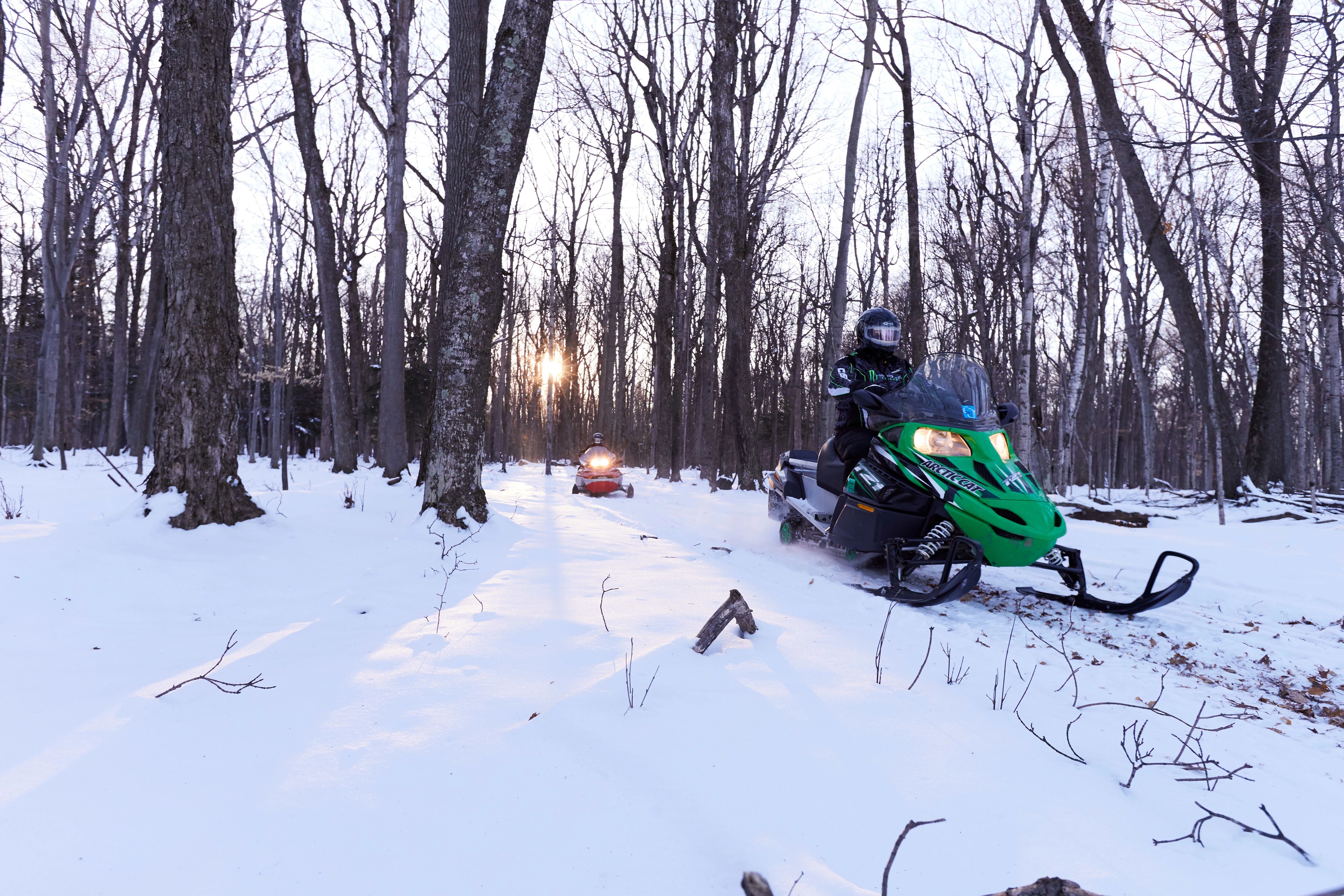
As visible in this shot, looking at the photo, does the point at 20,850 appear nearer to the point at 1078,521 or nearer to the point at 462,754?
the point at 462,754

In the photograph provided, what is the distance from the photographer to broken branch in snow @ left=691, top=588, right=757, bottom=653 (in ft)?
9.26

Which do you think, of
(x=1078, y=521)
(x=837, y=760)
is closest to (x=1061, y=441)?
(x=1078, y=521)

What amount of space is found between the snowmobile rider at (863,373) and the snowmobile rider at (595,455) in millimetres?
6774

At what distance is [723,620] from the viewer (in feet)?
9.36

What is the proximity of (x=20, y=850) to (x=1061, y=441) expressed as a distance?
14.7 m

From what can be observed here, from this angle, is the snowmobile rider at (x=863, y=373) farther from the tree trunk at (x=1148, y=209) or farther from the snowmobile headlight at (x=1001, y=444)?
the tree trunk at (x=1148, y=209)

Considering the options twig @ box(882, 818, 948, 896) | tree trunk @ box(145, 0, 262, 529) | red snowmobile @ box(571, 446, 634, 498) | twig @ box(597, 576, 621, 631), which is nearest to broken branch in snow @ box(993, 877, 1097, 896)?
twig @ box(882, 818, 948, 896)

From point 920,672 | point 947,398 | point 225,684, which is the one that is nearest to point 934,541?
point 947,398

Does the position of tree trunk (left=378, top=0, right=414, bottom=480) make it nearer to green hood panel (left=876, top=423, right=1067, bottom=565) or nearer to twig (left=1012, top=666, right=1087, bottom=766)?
green hood panel (left=876, top=423, right=1067, bottom=565)

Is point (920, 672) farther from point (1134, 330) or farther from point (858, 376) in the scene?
point (1134, 330)

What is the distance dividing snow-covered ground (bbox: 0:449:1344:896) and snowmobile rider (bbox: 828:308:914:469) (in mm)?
1422

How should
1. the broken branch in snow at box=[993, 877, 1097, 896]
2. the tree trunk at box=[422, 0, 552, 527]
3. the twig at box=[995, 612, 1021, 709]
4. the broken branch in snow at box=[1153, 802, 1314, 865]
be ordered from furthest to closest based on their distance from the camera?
1. the tree trunk at box=[422, 0, 552, 527]
2. the twig at box=[995, 612, 1021, 709]
3. the broken branch in snow at box=[1153, 802, 1314, 865]
4. the broken branch in snow at box=[993, 877, 1097, 896]

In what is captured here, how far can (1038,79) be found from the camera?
12844 mm

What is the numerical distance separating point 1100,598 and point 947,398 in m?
1.78
